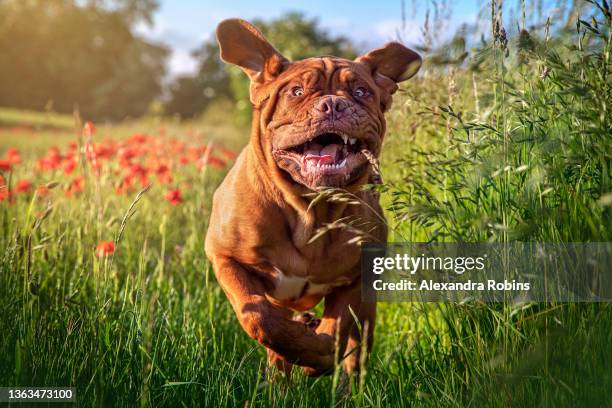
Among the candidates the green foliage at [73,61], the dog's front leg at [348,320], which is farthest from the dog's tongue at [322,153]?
the green foliage at [73,61]

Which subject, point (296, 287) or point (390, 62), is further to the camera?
point (390, 62)

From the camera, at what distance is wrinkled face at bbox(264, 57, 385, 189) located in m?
3.16

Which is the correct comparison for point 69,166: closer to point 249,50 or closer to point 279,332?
point 249,50

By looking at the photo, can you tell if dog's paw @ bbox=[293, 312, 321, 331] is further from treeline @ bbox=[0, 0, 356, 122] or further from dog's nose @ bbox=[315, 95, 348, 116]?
treeline @ bbox=[0, 0, 356, 122]

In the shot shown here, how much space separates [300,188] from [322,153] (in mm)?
242

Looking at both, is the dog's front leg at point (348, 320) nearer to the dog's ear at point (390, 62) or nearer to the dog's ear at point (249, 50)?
the dog's ear at point (390, 62)

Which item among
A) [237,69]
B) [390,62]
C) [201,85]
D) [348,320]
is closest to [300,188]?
[348,320]

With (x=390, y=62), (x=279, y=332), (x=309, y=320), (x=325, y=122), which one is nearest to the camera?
(x=279, y=332)

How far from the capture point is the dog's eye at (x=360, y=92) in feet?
11.4

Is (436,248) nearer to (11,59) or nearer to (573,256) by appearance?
(573,256)

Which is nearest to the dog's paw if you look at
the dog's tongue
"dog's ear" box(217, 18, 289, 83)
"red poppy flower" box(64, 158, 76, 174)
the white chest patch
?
the white chest patch

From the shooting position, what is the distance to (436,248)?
3.07 meters

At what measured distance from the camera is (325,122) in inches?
123

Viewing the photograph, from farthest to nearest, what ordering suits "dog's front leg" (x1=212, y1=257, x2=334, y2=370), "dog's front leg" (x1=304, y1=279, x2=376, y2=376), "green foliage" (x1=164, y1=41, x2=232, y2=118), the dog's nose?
1. "green foliage" (x1=164, y1=41, x2=232, y2=118)
2. "dog's front leg" (x1=304, y1=279, x2=376, y2=376)
3. the dog's nose
4. "dog's front leg" (x1=212, y1=257, x2=334, y2=370)
